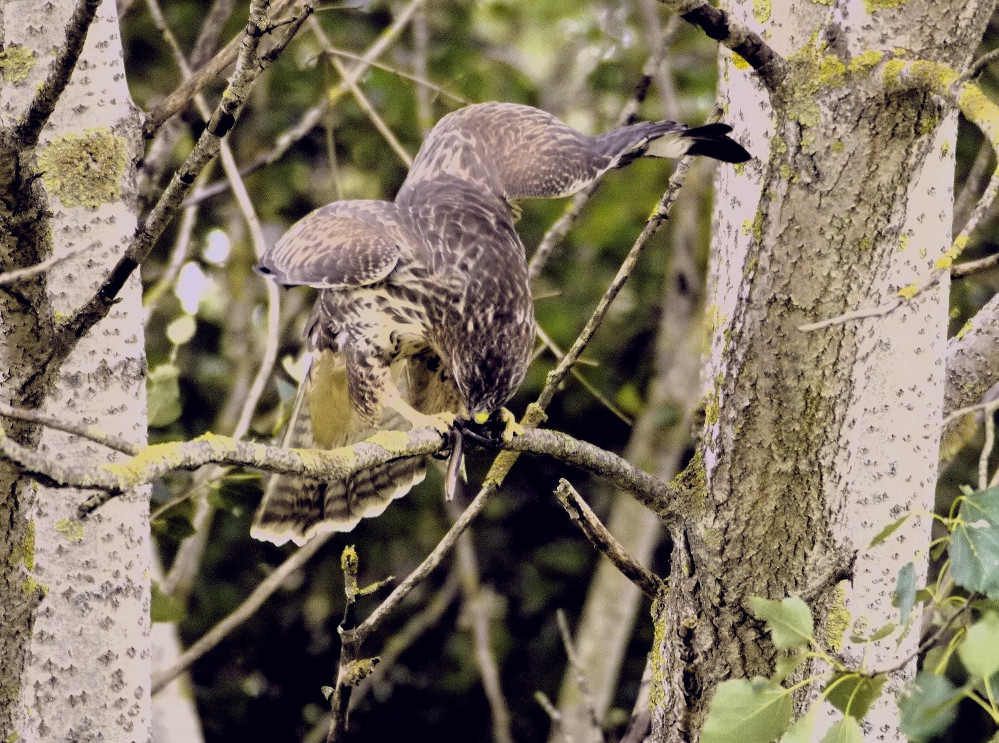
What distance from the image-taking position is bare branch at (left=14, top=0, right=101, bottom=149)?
1.62m

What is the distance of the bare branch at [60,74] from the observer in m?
1.62

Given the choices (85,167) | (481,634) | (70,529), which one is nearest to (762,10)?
(85,167)

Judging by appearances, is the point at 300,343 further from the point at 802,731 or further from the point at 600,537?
the point at 802,731

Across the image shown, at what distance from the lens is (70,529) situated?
2125mm

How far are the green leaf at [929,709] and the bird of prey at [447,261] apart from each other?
4.01ft

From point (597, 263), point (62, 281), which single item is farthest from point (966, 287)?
point (62, 281)

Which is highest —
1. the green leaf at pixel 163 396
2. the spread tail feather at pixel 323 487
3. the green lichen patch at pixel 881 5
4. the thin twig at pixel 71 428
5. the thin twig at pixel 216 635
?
the green lichen patch at pixel 881 5

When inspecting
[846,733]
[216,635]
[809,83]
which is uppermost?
[809,83]

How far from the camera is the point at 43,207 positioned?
1.76 m

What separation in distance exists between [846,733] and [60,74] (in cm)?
141

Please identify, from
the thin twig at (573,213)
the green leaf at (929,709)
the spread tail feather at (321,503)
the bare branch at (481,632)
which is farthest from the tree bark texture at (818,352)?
the bare branch at (481,632)

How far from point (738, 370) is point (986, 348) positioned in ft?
2.56

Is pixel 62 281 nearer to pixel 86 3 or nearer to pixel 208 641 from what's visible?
pixel 86 3

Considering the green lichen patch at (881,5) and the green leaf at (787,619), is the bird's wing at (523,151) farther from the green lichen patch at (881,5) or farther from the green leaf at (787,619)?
the green leaf at (787,619)
